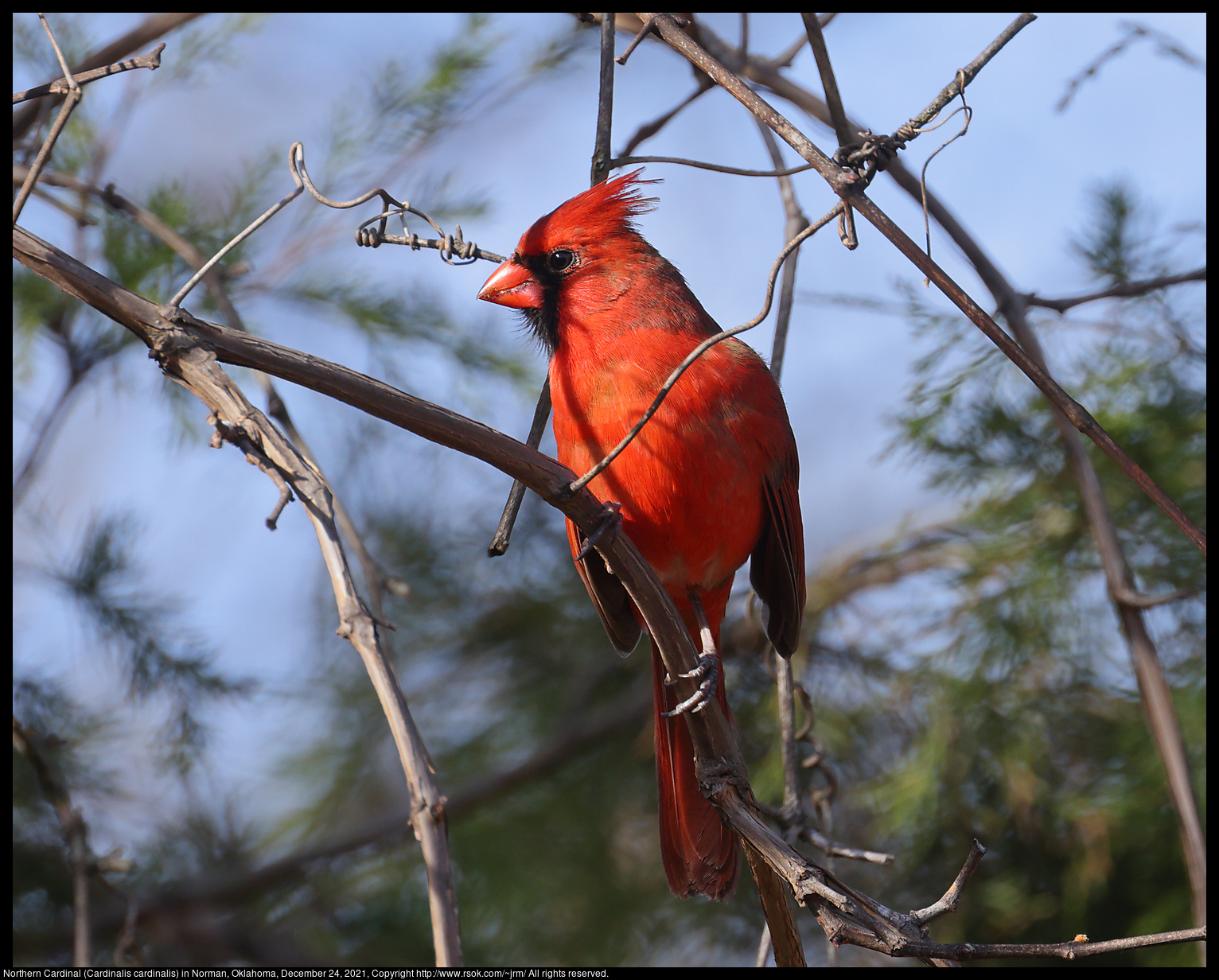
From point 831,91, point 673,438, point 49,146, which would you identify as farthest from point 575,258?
point 49,146

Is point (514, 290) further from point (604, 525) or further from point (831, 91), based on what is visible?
point (604, 525)

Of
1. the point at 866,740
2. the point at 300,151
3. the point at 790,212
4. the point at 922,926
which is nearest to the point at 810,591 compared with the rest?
the point at 866,740

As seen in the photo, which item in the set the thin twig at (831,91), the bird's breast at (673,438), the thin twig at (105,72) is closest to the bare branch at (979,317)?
the thin twig at (831,91)

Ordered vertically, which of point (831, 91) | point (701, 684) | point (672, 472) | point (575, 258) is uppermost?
point (575, 258)

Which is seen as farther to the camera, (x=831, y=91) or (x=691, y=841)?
(x=691, y=841)

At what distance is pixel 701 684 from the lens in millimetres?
1682

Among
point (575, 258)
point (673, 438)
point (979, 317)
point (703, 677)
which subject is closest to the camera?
point (979, 317)

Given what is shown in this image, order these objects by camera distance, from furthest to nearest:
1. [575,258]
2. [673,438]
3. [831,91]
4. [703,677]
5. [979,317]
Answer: [575,258] < [673,438] < [703,677] < [831,91] < [979,317]

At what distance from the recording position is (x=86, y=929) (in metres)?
1.69

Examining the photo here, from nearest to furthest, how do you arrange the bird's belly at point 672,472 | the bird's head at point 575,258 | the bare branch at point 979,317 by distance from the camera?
the bare branch at point 979,317 → the bird's belly at point 672,472 → the bird's head at point 575,258

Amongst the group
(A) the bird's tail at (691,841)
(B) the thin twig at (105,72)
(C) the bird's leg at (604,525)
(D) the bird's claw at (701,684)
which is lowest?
(A) the bird's tail at (691,841)

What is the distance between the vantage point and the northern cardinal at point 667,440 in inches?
72.2

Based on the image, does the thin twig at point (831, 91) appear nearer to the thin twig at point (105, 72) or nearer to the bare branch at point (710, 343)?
the bare branch at point (710, 343)

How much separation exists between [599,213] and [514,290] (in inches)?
9.5
